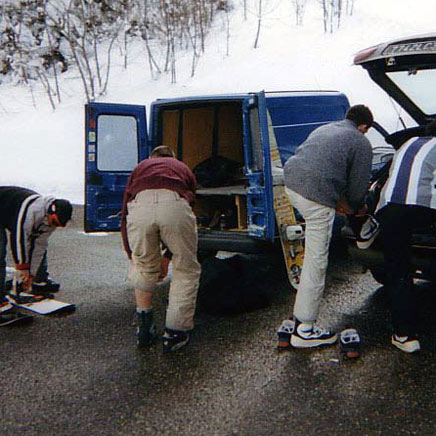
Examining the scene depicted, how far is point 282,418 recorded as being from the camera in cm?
321

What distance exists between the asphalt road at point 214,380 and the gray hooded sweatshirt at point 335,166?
113 cm

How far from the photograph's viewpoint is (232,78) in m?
15.0

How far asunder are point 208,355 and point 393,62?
2.79 metres

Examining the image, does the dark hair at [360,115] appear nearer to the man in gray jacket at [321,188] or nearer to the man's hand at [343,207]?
the man in gray jacket at [321,188]

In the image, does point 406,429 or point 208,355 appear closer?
point 406,429

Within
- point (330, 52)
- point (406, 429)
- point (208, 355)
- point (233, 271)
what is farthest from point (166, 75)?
point (406, 429)

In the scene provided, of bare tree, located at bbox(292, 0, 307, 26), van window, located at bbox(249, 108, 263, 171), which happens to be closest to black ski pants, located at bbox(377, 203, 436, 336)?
van window, located at bbox(249, 108, 263, 171)

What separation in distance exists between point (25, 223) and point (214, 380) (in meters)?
2.10

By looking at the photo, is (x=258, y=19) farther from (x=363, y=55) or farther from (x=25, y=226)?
(x=25, y=226)

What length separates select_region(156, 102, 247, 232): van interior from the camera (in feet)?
21.6

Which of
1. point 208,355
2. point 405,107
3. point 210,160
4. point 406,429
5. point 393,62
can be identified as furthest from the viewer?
point 210,160

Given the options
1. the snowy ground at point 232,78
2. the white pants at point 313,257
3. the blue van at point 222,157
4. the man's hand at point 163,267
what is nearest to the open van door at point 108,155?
the blue van at point 222,157

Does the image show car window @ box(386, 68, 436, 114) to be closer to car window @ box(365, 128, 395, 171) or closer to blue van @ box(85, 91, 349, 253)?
car window @ box(365, 128, 395, 171)

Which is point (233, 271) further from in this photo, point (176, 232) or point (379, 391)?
point (379, 391)
